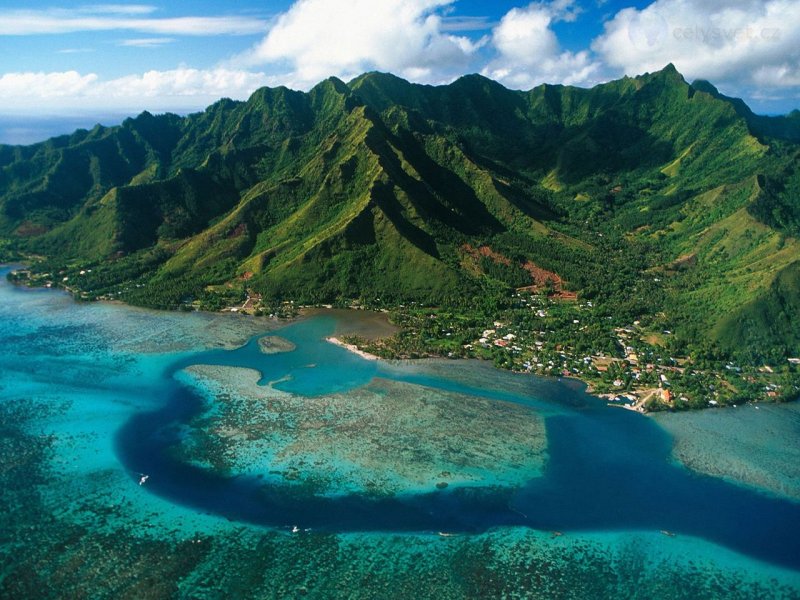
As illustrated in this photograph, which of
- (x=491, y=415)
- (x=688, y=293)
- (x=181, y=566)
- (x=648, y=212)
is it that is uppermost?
(x=648, y=212)

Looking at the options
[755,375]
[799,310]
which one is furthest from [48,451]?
[799,310]

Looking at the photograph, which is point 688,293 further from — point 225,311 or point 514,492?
point 225,311

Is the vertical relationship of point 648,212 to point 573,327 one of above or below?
above

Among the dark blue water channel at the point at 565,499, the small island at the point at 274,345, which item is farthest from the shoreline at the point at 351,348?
the dark blue water channel at the point at 565,499

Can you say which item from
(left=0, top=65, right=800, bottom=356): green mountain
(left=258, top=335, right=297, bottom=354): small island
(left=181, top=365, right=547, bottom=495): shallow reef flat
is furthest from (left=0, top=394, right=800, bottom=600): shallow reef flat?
(left=0, top=65, right=800, bottom=356): green mountain

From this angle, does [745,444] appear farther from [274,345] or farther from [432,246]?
[432,246]

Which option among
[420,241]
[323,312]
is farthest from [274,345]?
[420,241]
